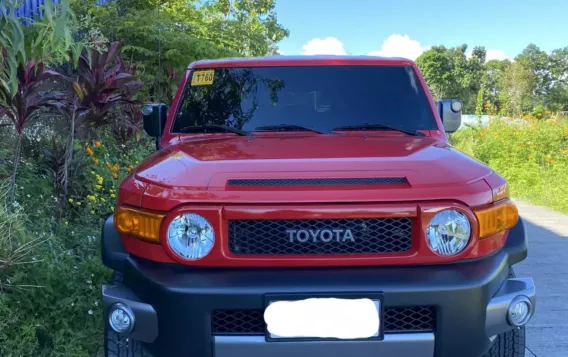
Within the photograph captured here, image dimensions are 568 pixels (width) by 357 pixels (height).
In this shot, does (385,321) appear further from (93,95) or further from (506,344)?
(93,95)

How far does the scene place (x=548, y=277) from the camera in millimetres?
Answer: 5039

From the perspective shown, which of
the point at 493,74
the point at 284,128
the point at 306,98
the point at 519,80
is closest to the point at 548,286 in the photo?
the point at 306,98

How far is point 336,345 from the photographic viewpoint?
2.07 metres

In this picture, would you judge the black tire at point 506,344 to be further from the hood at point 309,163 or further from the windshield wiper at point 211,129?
the windshield wiper at point 211,129

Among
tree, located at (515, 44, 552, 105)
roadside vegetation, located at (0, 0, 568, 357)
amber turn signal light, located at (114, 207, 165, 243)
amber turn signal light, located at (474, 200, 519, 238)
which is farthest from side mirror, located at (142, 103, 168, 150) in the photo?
tree, located at (515, 44, 552, 105)

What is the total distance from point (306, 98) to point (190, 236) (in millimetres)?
1544

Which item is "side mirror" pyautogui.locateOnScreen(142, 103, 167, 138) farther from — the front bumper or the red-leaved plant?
the front bumper

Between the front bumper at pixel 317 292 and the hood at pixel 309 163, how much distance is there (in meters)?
0.38

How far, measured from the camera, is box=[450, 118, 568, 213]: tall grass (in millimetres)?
9626

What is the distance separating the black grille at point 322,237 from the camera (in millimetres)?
2195

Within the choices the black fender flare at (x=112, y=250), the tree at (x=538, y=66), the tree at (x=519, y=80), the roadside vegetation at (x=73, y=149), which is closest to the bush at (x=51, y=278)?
the roadside vegetation at (x=73, y=149)

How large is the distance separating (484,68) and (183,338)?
73.6 meters

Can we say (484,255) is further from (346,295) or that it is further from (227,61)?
(227,61)

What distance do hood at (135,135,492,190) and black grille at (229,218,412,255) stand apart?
0.19 meters
